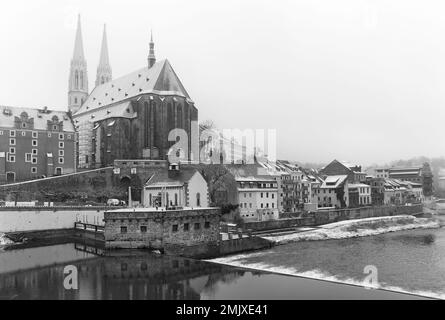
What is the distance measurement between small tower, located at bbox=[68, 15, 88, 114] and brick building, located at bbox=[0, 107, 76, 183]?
4678 cm

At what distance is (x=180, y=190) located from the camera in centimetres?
5706

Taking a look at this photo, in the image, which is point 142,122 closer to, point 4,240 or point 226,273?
point 4,240

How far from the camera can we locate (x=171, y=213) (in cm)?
4338

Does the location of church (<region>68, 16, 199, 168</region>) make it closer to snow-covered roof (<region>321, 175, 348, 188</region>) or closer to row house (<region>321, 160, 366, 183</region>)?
snow-covered roof (<region>321, 175, 348, 188</region>)

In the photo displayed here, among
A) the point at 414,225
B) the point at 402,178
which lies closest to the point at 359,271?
the point at 414,225

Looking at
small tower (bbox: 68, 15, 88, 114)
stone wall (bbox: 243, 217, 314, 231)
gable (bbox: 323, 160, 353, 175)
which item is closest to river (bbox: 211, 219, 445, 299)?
stone wall (bbox: 243, 217, 314, 231)

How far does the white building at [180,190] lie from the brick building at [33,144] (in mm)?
24342

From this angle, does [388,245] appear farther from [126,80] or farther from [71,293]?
[126,80]

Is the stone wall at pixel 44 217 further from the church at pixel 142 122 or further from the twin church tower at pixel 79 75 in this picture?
the twin church tower at pixel 79 75

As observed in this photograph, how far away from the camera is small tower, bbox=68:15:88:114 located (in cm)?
12319

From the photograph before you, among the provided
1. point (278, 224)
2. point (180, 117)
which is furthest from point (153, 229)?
point (180, 117)

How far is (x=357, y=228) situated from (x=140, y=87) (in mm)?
53388

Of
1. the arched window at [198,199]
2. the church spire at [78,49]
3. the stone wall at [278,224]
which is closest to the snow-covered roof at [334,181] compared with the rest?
the stone wall at [278,224]

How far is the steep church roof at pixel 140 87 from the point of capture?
89750 millimetres
